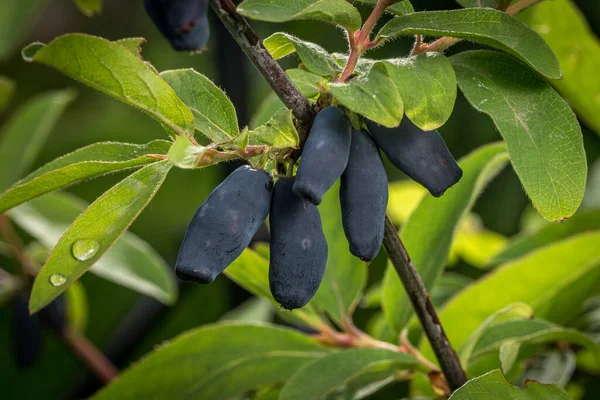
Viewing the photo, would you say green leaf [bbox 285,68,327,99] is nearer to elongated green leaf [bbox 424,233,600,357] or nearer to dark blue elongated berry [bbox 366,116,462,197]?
dark blue elongated berry [bbox 366,116,462,197]

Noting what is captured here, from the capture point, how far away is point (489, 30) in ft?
1.73

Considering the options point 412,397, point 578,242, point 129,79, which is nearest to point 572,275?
point 578,242

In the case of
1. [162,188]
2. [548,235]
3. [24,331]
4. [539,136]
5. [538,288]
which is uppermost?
[539,136]

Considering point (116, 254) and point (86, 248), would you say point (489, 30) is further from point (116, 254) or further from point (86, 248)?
point (116, 254)

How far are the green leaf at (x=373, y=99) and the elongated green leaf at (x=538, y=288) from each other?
1.54ft

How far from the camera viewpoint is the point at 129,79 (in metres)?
0.53

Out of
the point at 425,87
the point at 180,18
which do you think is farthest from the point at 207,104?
the point at 425,87

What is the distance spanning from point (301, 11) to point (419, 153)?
12 cm

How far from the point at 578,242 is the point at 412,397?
28 centimetres

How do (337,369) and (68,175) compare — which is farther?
(337,369)

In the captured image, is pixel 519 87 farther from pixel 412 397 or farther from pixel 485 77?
pixel 412 397

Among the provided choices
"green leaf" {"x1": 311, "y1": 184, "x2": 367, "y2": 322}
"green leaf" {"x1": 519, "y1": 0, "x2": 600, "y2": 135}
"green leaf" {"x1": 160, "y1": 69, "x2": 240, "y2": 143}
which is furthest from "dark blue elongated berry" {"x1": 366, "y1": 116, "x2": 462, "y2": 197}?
"green leaf" {"x1": 519, "y1": 0, "x2": 600, "y2": 135}

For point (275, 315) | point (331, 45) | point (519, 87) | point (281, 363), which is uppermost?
point (519, 87)

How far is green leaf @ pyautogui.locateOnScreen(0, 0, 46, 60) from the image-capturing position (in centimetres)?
127
